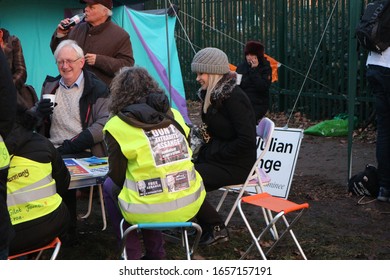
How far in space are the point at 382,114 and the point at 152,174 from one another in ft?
9.91

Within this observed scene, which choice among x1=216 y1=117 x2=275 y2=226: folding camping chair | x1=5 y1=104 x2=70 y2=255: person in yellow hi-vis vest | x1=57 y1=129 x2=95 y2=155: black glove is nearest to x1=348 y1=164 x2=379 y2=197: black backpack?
x1=216 y1=117 x2=275 y2=226: folding camping chair

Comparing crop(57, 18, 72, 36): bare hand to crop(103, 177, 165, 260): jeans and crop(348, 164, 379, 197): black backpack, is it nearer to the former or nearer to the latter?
crop(103, 177, 165, 260): jeans

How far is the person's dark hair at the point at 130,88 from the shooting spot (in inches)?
174

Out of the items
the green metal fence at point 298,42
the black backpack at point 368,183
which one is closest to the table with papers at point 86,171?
the black backpack at point 368,183

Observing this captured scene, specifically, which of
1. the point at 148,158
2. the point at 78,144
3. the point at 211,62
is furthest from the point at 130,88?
the point at 78,144

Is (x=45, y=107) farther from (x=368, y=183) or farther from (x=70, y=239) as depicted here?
(x=368, y=183)

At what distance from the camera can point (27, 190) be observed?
4012mm

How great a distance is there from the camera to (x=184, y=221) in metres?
4.34

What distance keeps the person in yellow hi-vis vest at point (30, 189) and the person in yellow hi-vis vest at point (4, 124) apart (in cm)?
42

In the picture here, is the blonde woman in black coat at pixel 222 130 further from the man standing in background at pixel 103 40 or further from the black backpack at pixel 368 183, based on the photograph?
the black backpack at pixel 368 183

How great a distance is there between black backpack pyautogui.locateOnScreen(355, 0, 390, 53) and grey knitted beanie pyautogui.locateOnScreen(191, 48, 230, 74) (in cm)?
148

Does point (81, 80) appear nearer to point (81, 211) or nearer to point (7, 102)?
point (81, 211)

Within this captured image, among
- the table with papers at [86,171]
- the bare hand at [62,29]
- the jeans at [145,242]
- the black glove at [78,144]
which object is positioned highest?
the bare hand at [62,29]
